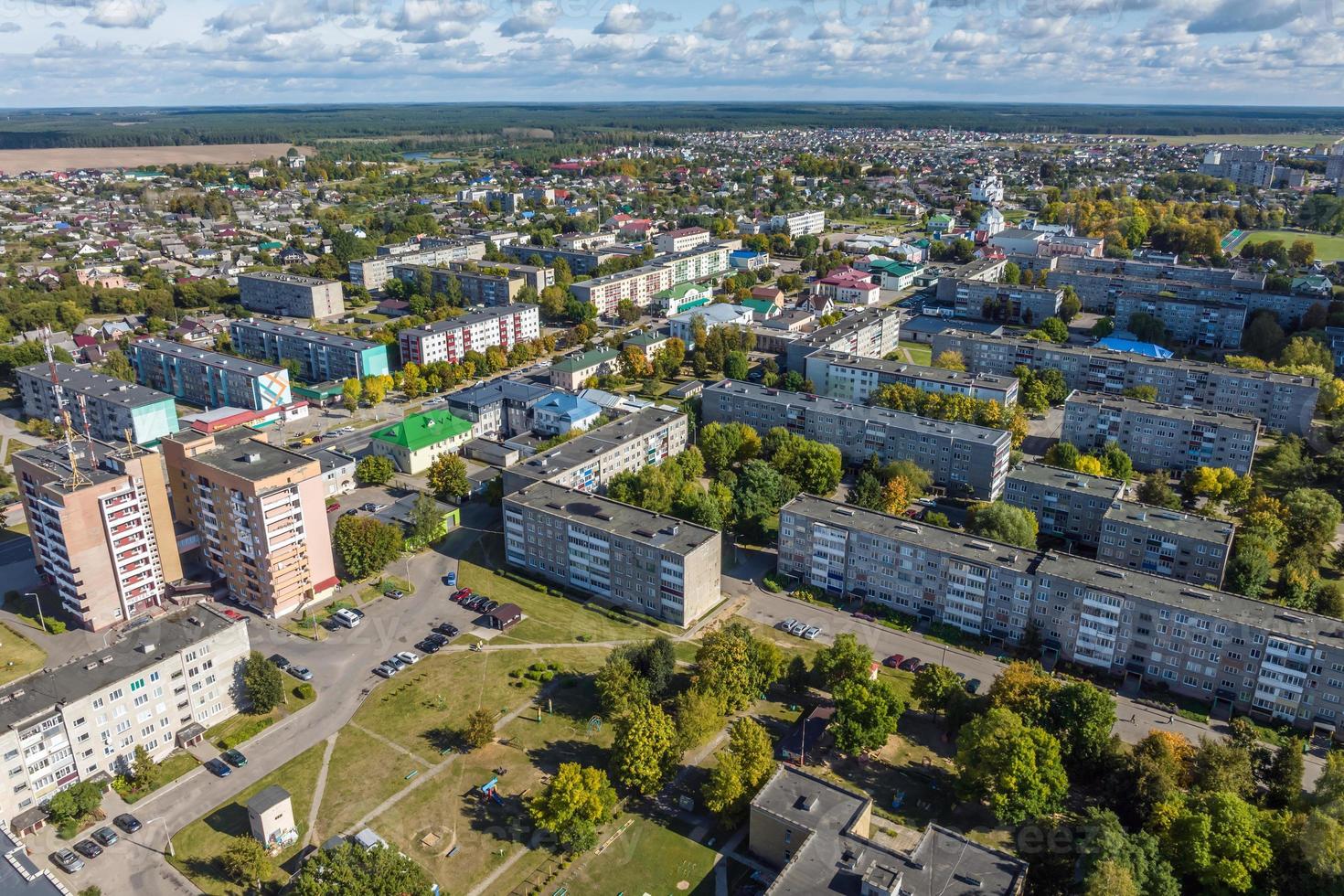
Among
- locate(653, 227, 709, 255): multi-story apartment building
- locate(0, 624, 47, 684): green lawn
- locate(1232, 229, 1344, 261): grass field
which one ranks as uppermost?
locate(653, 227, 709, 255): multi-story apartment building

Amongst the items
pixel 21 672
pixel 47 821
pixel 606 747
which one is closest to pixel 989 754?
A: pixel 606 747

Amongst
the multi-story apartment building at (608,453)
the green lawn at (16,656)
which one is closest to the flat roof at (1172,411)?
the multi-story apartment building at (608,453)

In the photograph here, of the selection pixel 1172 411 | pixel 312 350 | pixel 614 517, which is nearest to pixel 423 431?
pixel 614 517

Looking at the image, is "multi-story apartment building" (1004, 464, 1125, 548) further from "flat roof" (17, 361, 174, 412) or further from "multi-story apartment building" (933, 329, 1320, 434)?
"flat roof" (17, 361, 174, 412)

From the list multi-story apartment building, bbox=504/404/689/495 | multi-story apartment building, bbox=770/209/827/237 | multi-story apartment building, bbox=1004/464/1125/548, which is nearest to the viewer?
multi-story apartment building, bbox=1004/464/1125/548

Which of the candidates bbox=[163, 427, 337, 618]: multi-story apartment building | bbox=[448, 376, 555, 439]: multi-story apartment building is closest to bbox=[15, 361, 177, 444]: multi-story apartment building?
bbox=[163, 427, 337, 618]: multi-story apartment building

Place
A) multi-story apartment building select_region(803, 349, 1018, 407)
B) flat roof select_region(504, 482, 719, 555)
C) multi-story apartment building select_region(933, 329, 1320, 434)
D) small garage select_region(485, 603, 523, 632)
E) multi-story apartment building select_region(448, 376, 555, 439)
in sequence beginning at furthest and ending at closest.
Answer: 1. multi-story apartment building select_region(448, 376, 555, 439)
2. multi-story apartment building select_region(803, 349, 1018, 407)
3. multi-story apartment building select_region(933, 329, 1320, 434)
4. flat roof select_region(504, 482, 719, 555)
5. small garage select_region(485, 603, 523, 632)

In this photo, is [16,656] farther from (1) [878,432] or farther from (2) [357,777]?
(1) [878,432]

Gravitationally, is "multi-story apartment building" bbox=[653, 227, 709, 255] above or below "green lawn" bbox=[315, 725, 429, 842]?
above
